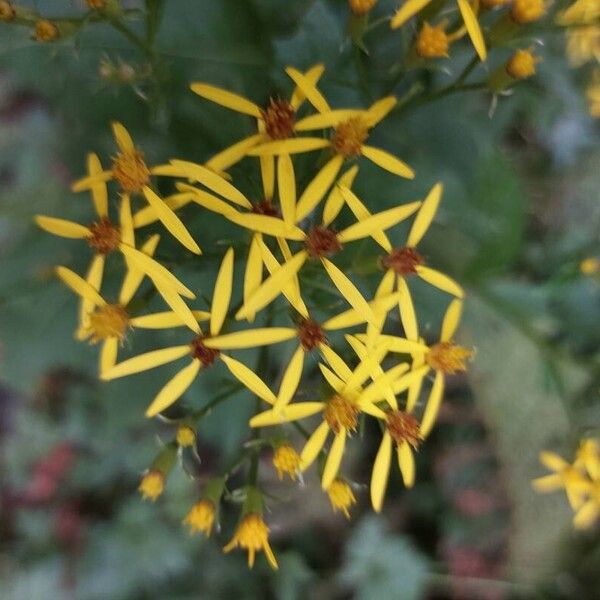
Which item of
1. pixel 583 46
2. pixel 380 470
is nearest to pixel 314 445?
pixel 380 470

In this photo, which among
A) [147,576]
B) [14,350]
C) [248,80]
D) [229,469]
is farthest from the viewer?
[147,576]

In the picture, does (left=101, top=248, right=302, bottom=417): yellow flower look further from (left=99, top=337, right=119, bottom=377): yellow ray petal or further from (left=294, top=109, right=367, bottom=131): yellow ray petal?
(left=294, top=109, right=367, bottom=131): yellow ray petal

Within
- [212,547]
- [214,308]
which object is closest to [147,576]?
[212,547]

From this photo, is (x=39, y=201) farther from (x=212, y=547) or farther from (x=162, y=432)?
(x=212, y=547)

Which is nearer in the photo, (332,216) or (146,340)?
(332,216)

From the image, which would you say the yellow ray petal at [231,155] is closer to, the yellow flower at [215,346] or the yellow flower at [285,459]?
the yellow flower at [215,346]

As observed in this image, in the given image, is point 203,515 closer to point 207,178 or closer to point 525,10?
point 207,178

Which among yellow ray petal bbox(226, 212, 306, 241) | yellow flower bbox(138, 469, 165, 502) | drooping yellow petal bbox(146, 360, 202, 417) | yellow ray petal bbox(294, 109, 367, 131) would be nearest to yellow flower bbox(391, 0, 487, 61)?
yellow ray petal bbox(294, 109, 367, 131)
